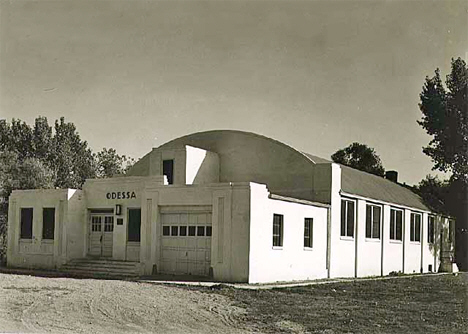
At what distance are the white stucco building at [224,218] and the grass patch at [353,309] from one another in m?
3.25

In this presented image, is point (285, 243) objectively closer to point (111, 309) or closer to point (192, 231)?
point (192, 231)

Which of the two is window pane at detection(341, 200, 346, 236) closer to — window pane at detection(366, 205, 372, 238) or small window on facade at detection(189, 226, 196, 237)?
window pane at detection(366, 205, 372, 238)

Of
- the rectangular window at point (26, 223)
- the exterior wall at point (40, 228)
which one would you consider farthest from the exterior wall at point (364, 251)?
the rectangular window at point (26, 223)

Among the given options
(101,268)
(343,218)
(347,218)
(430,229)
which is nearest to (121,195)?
(101,268)

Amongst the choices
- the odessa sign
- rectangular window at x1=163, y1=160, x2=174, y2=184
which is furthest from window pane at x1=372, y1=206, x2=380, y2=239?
the odessa sign

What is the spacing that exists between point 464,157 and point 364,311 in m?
33.0

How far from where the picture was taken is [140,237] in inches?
1121

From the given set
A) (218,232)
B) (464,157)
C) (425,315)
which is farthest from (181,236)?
(464,157)

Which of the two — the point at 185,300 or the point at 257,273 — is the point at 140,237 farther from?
the point at 185,300

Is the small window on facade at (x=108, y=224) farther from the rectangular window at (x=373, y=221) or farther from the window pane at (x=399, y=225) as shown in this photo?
the window pane at (x=399, y=225)

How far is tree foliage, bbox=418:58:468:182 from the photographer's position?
46.5 m

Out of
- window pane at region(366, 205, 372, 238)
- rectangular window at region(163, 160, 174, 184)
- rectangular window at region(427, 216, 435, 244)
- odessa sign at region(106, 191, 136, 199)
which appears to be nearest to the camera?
odessa sign at region(106, 191, 136, 199)

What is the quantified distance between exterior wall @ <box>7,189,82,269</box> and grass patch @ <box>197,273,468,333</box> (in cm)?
1159

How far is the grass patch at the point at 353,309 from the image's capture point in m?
15.4
